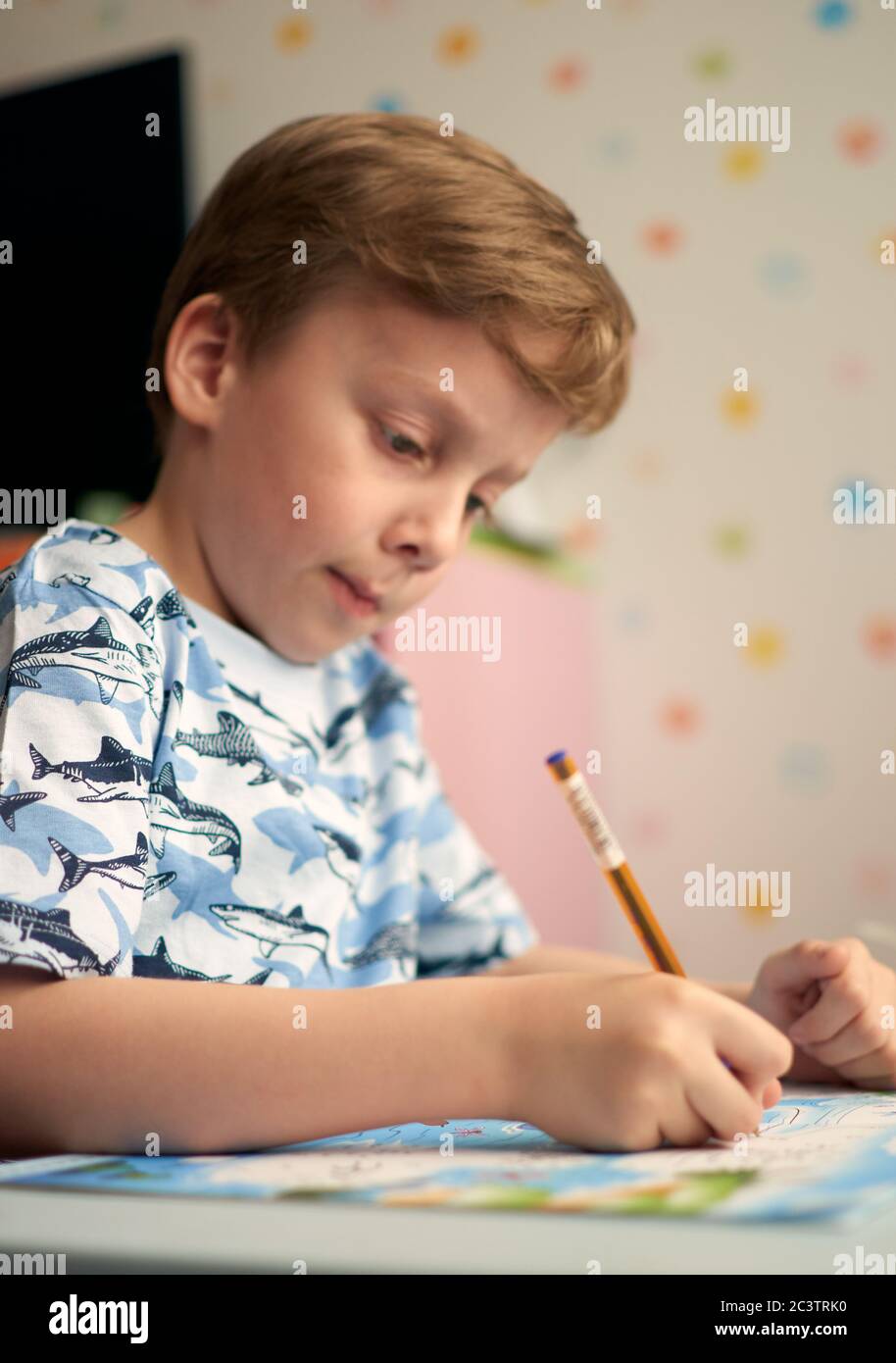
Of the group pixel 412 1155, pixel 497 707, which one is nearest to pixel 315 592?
pixel 412 1155

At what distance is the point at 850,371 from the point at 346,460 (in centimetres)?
139

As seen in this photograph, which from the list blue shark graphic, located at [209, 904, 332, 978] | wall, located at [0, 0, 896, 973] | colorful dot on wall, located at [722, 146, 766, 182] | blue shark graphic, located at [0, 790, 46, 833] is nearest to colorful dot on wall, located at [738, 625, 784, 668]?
wall, located at [0, 0, 896, 973]

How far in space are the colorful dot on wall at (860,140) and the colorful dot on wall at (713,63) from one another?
21cm

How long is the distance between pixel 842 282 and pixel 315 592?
1.44 meters

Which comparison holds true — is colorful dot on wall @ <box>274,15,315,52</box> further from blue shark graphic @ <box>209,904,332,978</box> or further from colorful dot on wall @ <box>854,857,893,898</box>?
blue shark graphic @ <box>209,904,332,978</box>

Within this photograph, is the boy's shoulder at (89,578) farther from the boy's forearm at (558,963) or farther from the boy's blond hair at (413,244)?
the boy's forearm at (558,963)

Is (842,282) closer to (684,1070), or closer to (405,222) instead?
(405,222)

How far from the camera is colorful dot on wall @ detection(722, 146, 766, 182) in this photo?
6.50 ft

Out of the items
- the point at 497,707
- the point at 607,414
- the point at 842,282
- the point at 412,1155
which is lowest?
the point at 412,1155

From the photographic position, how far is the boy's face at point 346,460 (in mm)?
713

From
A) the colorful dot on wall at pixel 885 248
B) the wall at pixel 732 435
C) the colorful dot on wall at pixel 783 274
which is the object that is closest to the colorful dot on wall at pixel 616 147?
the wall at pixel 732 435

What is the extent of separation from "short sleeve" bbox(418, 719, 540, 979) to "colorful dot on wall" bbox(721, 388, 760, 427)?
4.03 feet

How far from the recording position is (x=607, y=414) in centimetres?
91
